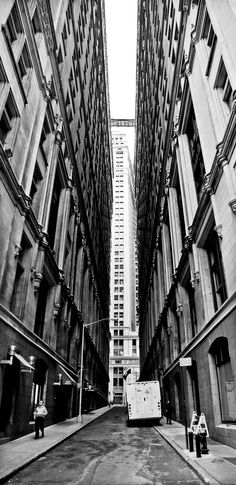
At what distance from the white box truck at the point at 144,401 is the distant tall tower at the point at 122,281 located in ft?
256

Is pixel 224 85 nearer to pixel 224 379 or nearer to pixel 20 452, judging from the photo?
pixel 224 379

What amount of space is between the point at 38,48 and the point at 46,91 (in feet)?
9.53

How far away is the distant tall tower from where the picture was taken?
12208cm

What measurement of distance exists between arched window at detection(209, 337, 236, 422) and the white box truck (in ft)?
32.6

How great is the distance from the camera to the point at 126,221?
156 meters

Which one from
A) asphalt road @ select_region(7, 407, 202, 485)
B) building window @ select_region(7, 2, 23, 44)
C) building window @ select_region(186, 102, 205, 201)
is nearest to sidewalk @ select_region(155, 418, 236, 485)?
asphalt road @ select_region(7, 407, 202, 485)

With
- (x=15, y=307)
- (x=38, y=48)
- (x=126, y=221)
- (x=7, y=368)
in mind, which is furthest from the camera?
(x=126, y=221)

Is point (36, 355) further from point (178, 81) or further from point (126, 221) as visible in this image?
point (126, 221)

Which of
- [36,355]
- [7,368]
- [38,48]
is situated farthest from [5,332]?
[38,48]

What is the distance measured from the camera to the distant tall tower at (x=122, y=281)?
4806 inches

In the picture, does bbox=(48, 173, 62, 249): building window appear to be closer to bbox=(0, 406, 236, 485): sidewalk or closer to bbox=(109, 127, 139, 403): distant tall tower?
bbox=(0, 406, 236, 485): sidewalk

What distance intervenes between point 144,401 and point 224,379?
1141 centimetres

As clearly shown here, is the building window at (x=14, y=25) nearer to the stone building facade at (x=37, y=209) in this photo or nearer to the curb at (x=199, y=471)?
the stone building facade at (x=37, y=209)

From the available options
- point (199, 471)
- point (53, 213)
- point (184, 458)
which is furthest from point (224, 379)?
point (53, 213)
